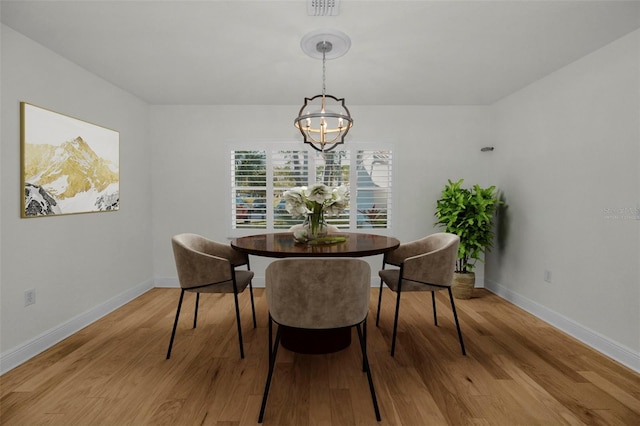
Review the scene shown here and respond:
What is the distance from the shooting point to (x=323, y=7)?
6.56 feet

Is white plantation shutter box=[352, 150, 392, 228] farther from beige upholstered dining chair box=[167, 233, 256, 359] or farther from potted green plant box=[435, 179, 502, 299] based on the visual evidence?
beige upholstered dining chair box=[167, 233, 256, 359]

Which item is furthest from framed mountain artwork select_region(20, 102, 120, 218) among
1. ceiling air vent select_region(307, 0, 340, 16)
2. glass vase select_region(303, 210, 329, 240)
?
ceiling air vent select_region(307, 0, 340, 16)

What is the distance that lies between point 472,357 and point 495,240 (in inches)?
82.1

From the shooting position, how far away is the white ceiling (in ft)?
6.75

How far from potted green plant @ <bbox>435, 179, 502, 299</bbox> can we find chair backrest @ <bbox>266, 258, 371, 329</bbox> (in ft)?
7.57

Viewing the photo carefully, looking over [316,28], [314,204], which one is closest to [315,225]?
[314,204]

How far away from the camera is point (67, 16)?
2.15m

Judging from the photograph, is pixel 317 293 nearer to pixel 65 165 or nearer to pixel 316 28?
pixel 316 28

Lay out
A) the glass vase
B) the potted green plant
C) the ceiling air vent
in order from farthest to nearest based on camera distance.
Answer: the potted green plant, the glass vase, the ceiling air vent

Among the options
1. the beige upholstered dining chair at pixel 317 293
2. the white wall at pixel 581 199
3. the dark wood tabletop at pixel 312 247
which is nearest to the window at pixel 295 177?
the white wall at pixel 581 199

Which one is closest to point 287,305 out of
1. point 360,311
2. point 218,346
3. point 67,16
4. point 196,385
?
point 360,311

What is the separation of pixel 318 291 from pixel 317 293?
0.01 metres

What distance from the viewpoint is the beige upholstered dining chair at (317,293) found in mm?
1692

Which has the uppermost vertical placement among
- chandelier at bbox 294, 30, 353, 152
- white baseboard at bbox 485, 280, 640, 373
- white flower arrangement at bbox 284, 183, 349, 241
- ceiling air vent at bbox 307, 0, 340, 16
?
ceiling air vent at bbox 307, 0, 340, 16
